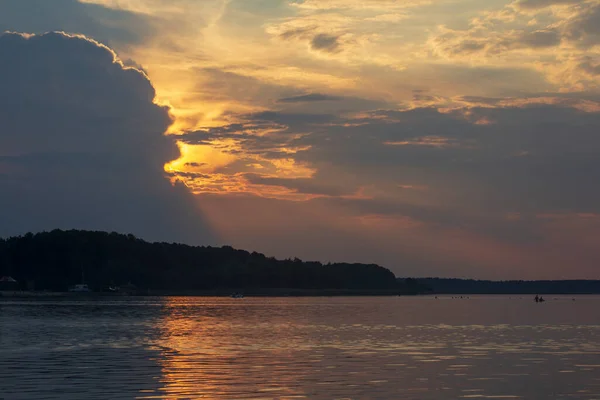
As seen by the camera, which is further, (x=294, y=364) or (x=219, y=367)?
(x=294, y=364)

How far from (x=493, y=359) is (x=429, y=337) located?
2190cm

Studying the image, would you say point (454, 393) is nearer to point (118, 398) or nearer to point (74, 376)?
point (118, 398)

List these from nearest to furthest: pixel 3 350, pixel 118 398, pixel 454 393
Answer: pixel 118 398
pixel 454 393
pixel 3 350

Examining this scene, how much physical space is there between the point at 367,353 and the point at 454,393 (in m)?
20.3

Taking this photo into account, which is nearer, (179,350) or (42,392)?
(42,392)

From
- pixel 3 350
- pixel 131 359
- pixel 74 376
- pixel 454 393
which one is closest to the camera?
pixel 454 393

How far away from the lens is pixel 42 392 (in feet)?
132

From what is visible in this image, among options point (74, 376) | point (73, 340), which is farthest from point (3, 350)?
point (74, 376)

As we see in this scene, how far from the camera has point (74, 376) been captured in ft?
151

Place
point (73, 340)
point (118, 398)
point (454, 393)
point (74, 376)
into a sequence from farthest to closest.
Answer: point (73, 340)
point (74, 376)
point (454, 393)
point (118, 398)

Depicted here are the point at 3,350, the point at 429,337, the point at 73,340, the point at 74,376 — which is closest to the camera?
the point at 74,376

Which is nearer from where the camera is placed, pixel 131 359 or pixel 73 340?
pixel 131 359

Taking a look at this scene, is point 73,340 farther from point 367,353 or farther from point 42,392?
point 42,392

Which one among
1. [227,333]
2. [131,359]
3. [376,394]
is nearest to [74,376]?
[131,359]
